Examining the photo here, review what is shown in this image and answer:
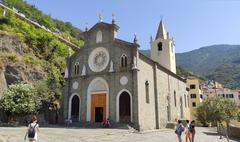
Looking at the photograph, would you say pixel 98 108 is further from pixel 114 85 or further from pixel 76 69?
pixel 76 69

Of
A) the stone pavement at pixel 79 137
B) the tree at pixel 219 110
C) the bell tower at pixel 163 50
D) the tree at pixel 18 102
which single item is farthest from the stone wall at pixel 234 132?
the tree at pixel 18 102

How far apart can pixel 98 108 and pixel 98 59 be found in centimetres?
683

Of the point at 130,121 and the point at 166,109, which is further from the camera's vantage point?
the point at 166,109

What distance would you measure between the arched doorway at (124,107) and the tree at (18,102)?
35.6ft

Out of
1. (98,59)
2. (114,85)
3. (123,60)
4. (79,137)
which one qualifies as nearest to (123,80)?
(114,85)

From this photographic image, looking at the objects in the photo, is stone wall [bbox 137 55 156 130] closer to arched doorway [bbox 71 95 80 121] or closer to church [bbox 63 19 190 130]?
church [bbox 63 19 190 130]

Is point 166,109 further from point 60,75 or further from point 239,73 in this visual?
point 239,73

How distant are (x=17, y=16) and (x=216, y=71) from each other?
156117 millimetres

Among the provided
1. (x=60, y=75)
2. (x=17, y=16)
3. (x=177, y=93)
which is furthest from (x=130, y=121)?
(x=17, y=16)

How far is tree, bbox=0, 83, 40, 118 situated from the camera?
32188 millimetres

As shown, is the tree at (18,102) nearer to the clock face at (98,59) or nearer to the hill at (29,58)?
the hill at (29,58)

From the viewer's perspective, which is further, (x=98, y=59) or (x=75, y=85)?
(x=75, y=85)

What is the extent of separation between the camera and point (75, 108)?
3909 centimetres

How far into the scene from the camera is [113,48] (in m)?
37.0
